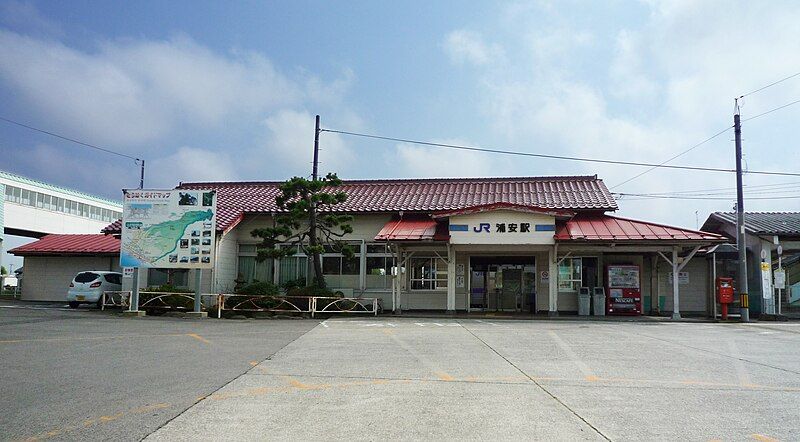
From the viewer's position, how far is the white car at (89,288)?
23.7 metres

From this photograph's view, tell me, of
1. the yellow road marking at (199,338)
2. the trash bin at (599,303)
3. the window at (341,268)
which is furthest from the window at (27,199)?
the trash bin at (599,303)

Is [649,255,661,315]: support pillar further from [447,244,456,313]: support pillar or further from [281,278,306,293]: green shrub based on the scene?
[281,278,306,293]: green shrub

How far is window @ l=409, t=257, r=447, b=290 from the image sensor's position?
79.4 ft

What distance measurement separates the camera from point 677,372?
30.7ft

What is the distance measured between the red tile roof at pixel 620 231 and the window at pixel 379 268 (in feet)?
22.6

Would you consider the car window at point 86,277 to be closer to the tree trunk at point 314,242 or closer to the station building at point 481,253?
the station building at point 481,253

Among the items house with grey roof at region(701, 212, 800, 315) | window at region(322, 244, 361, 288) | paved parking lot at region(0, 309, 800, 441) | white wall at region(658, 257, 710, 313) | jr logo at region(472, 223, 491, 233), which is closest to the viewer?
paved parking lot at region(0, 309, 800, 441)

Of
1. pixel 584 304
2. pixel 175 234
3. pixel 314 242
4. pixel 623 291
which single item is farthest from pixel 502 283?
pixel 175 234

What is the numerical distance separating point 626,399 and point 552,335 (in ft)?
25.0

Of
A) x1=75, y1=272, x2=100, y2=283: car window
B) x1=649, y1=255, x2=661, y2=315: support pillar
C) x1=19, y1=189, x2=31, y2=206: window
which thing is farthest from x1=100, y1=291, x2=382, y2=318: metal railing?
x1=19, y1=189, x2=31, y2=206: window

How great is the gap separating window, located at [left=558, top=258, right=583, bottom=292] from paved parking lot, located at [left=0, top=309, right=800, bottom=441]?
9.11 m

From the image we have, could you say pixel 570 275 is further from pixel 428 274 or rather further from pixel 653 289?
pixel 428 274

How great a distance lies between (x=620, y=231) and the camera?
2109 cm

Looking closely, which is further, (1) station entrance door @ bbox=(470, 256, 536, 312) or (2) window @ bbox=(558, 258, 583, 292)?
(1) station entrance door @ bbox=(470, 256, 536, 312)
